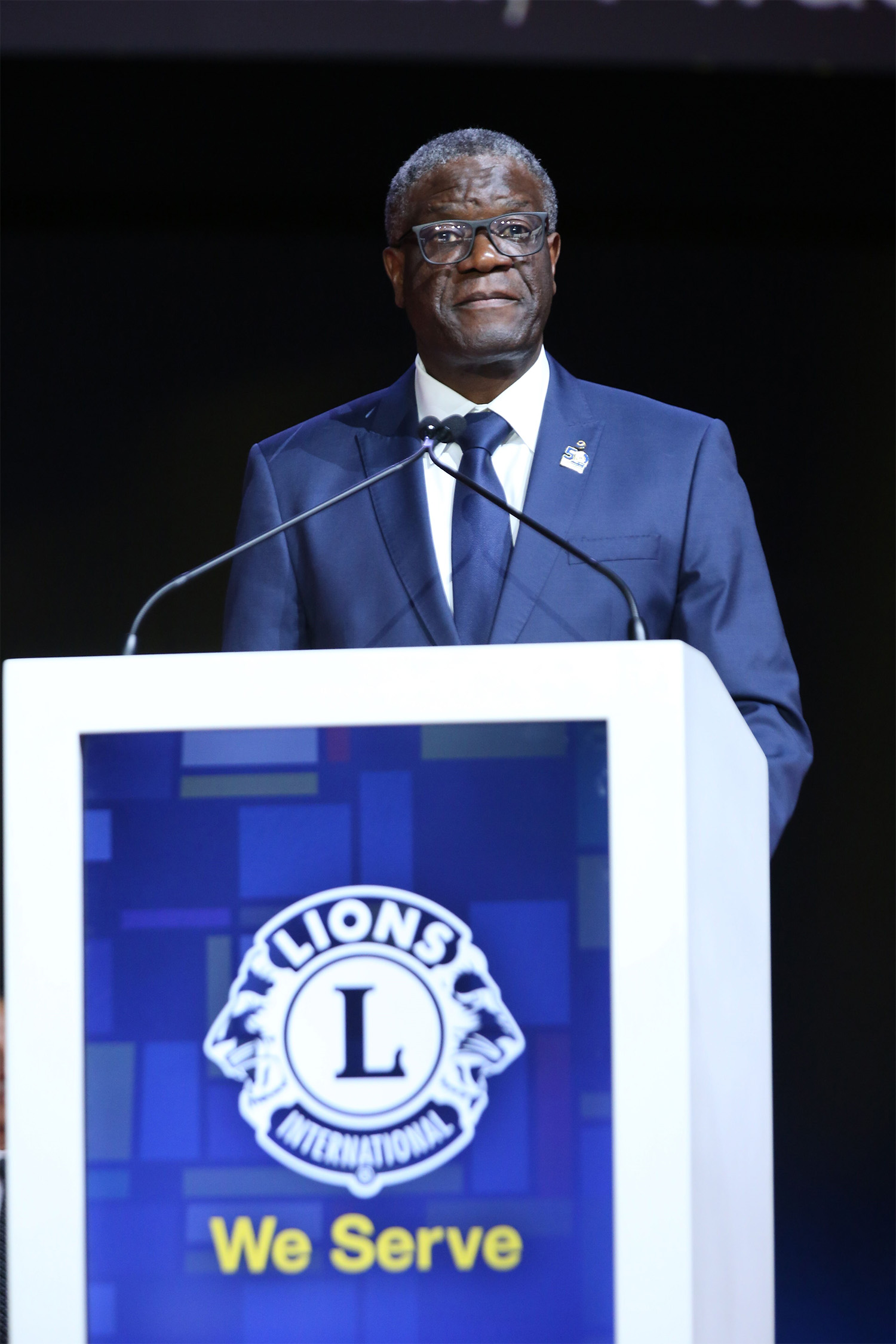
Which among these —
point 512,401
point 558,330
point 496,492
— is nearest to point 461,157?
point 512,401

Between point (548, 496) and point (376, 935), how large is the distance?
26.7 inches

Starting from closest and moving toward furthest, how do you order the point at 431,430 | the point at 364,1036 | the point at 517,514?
the point at 364,1036 → the point at 517,514 → the point at 431,430

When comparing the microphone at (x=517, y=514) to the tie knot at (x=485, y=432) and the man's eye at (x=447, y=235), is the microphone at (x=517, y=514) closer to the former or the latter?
the tie knot at (x=485, y=432)

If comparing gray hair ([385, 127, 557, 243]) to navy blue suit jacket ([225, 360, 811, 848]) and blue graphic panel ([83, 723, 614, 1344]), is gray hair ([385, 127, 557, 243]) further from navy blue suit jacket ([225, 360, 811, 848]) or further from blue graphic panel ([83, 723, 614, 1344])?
blue graphic panel ([83, 723, 614, 1344])

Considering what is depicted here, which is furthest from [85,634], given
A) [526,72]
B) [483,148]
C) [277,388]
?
[483,148]

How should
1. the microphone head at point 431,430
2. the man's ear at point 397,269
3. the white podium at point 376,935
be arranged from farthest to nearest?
the man's ear at point 397,269
the microphone head at point 431,430
the white podium at point 376,935

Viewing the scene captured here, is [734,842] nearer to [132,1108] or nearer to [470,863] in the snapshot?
[470,863]

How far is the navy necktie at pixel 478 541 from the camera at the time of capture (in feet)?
4.59

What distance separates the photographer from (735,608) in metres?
1.41

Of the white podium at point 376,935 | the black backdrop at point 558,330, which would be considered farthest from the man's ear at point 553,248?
the black backdrop at point 558,330

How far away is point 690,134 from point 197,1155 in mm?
2234

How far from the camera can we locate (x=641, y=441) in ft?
4.94

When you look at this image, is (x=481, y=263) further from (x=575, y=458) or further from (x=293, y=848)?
(x=293, y=848)

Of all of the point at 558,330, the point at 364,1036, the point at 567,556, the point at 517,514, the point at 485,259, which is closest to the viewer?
the point at 364,1036
